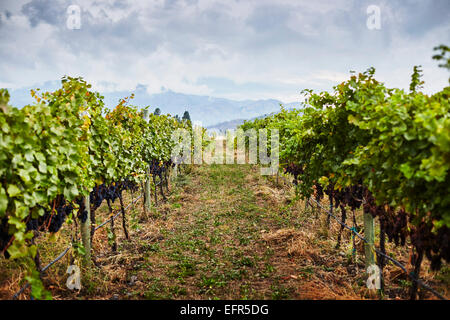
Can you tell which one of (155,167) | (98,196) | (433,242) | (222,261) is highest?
(155,167)

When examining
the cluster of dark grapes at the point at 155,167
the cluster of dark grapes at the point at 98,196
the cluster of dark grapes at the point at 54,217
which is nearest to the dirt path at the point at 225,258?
the cluster of dark grapes at the point at 98,196

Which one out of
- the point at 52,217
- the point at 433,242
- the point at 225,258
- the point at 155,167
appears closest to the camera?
the point at 433,242

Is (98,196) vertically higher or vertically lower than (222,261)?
higher

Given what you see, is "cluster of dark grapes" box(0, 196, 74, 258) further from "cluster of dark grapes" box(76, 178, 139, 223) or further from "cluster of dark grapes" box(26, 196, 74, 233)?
"cluster of dark grapes" box(76, 178, 139, 223)

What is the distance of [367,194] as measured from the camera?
3920 mm

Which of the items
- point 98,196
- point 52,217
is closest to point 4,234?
point 52,217

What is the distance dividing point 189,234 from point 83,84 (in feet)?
14.1

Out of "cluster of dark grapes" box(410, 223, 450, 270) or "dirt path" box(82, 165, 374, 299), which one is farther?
"dirt path" box(82, 165, 374, 299)

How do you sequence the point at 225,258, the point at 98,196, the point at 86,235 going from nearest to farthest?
the point at 86,235 → the point at 98,196 → the point at 225,258

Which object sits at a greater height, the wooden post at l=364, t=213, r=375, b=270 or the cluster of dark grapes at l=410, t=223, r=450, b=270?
the cluster of dark grapes at l=410, t=223, r=450, b=270

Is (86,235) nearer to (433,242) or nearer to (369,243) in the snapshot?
(369,243)

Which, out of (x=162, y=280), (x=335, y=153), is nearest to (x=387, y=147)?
(x=335, y=153)

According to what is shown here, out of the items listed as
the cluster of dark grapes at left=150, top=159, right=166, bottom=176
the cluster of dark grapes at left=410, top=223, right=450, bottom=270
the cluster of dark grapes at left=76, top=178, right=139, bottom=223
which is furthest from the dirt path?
the cluster of dark grapes at left=410, top=223, right=450, bottom=270
